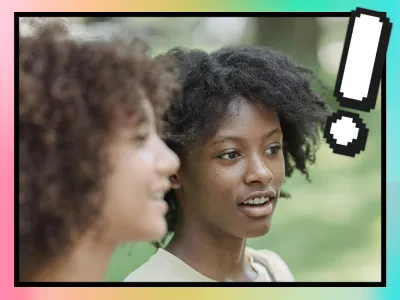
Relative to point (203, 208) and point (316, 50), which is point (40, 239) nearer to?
point (203, 208)

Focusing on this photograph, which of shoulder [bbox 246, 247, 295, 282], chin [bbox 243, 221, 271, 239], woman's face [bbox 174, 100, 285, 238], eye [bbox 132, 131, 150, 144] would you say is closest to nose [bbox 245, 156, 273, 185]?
woman's face [bbox 174, 100, 285, 238]

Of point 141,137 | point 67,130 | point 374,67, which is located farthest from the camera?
point 374,67

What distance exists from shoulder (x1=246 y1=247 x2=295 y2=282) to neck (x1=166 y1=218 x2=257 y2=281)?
8cm

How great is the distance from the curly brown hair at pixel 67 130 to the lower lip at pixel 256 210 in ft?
1.53

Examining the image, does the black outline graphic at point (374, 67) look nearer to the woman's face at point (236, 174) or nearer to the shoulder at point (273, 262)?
the woman's face at point (236, 174)

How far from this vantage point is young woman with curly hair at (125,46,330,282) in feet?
6.00

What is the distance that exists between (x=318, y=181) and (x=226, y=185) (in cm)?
32

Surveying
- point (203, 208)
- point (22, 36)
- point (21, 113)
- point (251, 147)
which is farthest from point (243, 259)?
point (22, 36)

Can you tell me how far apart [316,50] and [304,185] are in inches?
16.2

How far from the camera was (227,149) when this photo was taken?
1.83m

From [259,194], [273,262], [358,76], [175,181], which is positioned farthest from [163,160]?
[358,76]

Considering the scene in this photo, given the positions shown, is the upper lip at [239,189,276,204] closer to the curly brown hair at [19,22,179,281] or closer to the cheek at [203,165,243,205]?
the cheek at [203,165,243,205]

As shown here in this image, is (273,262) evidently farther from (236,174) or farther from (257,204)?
(236,174)

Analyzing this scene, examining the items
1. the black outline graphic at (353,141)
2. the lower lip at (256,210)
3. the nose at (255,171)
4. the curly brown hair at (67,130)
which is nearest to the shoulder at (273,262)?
the lower lip at (256,210)
